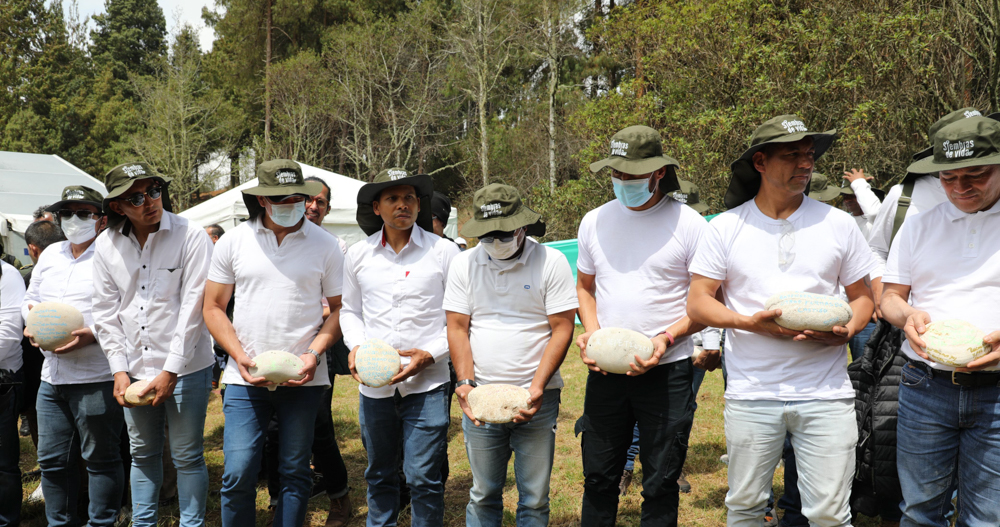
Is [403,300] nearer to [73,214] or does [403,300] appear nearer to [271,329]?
[271,329]

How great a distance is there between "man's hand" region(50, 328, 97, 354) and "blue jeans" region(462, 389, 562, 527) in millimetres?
2311

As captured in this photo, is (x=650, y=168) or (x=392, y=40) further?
(x=392, y=40)

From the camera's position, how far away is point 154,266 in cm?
367

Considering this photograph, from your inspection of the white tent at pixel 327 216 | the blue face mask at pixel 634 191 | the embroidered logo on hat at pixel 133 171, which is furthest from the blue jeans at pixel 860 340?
the white tent at pixel 327 216

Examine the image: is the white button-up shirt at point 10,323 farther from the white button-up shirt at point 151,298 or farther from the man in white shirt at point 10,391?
the white button-up shirt at point 151,298

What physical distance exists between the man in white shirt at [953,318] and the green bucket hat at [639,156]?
3.42ft

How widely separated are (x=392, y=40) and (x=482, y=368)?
26125 mm

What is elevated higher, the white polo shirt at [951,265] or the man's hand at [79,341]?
the white polo shirt at [951,265]

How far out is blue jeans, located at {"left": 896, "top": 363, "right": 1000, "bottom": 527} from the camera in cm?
264

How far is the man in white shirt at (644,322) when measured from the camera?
3.22 meters

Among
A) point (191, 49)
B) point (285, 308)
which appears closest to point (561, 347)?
point (285, 308)

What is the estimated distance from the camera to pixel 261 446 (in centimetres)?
356

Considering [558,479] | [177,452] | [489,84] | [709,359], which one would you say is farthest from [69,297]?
[489,84]

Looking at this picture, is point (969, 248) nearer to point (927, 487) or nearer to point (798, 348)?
point (798, 348)
